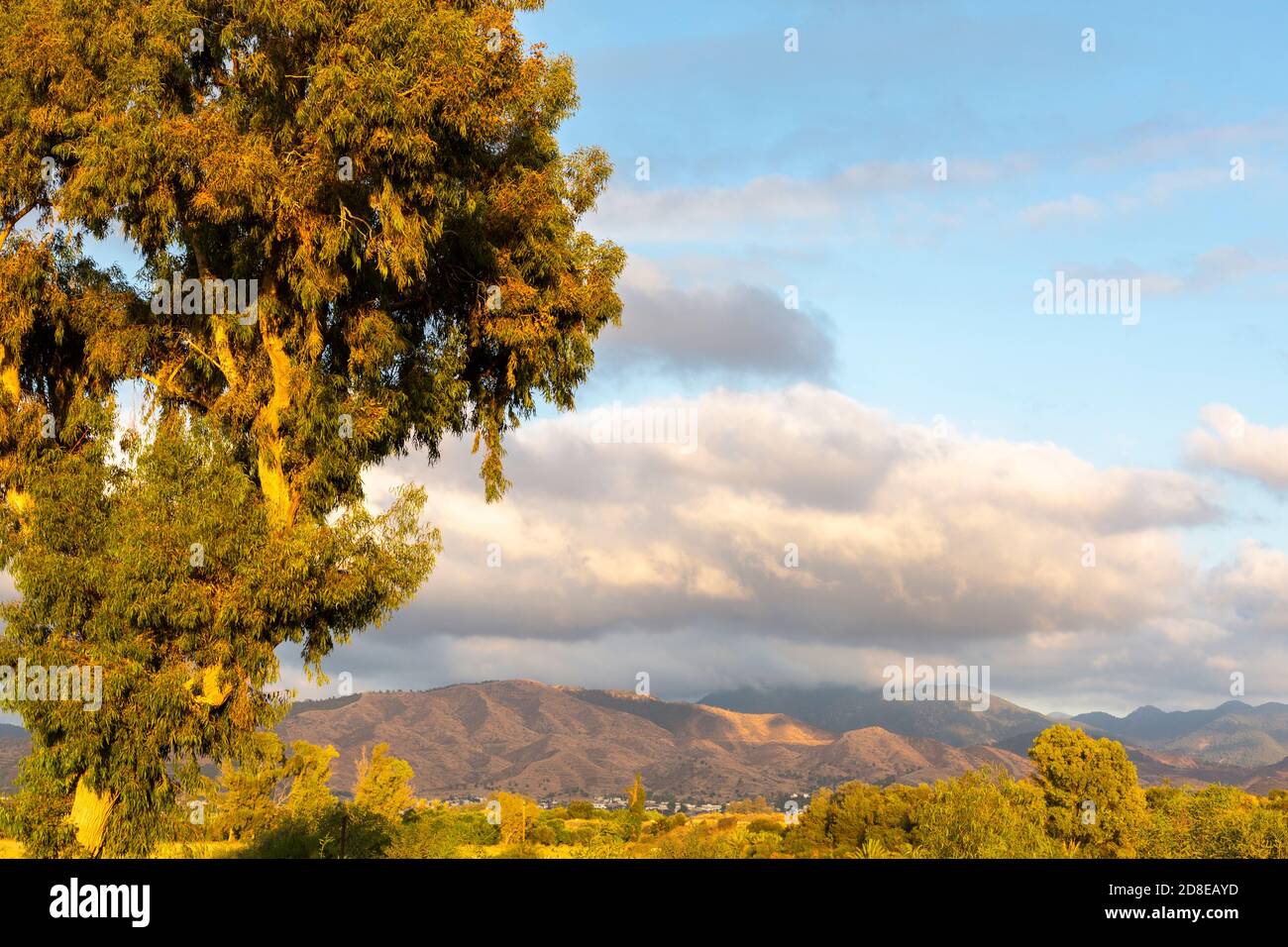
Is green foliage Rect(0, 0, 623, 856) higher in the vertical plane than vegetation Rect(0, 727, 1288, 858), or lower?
higher

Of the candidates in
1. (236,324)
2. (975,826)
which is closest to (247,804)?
(975,826)

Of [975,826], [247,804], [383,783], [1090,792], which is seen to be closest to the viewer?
[975,826]

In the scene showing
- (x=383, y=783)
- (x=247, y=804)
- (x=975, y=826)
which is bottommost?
(x=247, y=804)

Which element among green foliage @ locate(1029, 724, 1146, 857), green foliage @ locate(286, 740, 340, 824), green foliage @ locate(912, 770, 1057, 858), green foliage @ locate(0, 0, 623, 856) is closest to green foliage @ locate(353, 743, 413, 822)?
green foliage @ locate(286, 740, 340, 824)

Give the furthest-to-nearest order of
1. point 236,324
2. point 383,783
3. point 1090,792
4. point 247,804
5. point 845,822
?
point 845,822, point 1090,792, point 383,783, point 247,804, point 236,324

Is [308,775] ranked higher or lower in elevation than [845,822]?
higher

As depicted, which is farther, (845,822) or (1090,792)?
(845,822)

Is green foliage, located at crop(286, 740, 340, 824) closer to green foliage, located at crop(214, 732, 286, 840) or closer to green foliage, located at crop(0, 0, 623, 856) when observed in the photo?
green foliage, located at crop(214, 732, 286, 840)

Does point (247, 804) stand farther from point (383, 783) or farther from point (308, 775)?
point (383, 783)

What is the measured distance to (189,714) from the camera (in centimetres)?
2109

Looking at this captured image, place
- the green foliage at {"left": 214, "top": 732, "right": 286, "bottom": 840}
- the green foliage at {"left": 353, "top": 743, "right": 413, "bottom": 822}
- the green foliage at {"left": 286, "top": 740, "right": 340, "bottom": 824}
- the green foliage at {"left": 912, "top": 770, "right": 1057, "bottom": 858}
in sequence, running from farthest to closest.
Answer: the green foliage at {"left": 353, "top": 743, "right": 413, "bottom": 822}
the green foliage at {"left": 286, "top": 740, "right": 340, "bottom": 824}
the green foliage at {"left": 214, "top": 732, "right": 286, "bottom": 840}
the green foliage at {"left": 912, "top": 770, "right": 1057, "bottom": 858}

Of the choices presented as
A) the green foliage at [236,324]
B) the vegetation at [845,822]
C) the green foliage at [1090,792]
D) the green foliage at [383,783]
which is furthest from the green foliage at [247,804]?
the green foliage at [1090,792]

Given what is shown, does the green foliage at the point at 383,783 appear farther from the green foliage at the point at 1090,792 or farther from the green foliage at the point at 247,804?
the green foliage at the point at 1090,792
